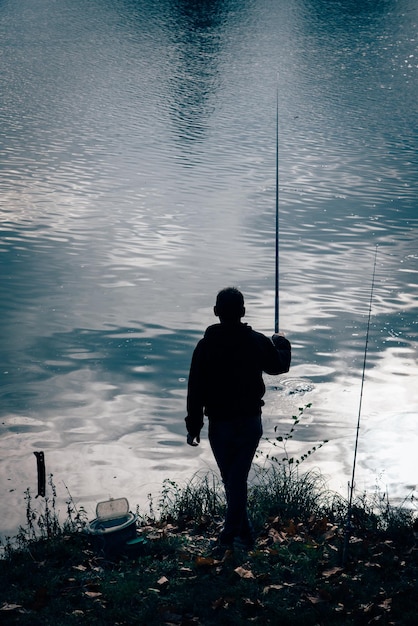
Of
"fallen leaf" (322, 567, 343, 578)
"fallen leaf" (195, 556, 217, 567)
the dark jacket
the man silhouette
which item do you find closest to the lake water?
"fallen leaf" (195, 556, 217, 567)

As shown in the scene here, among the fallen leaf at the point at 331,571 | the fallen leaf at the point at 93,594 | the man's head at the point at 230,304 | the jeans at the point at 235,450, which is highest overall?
the man's head at the point at 230,304

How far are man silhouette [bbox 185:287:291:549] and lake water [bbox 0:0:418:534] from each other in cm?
405

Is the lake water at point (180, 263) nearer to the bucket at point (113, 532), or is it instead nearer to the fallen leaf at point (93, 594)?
the bucket at point (113, 532)

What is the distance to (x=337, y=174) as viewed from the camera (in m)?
32.4

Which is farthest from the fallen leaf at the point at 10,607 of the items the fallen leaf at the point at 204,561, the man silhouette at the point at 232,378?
the man silhouette at the point at 232,378

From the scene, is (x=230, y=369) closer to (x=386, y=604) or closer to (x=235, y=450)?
(x=235, y=450)

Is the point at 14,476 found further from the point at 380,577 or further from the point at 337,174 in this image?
the point at 337,174

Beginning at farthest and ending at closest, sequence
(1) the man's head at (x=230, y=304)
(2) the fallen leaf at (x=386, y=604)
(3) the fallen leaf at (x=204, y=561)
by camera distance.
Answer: (3) the fallen leaf at (x=204, y=561) < (1) the man's head at (x=230, y=304) < (2) the fallen leaf at (x=386, y=604)

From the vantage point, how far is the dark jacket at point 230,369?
638 centimetres

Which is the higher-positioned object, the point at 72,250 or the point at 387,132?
the point at 387,132

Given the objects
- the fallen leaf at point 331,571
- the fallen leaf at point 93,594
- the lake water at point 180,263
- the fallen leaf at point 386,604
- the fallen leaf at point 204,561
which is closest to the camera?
the fallen leaf at point 386,604

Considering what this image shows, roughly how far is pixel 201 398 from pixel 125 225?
62.6 ft

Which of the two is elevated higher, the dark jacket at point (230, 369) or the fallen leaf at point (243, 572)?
the dark jacket at point (230, 369)

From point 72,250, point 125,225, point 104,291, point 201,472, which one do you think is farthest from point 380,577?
point 125,225
